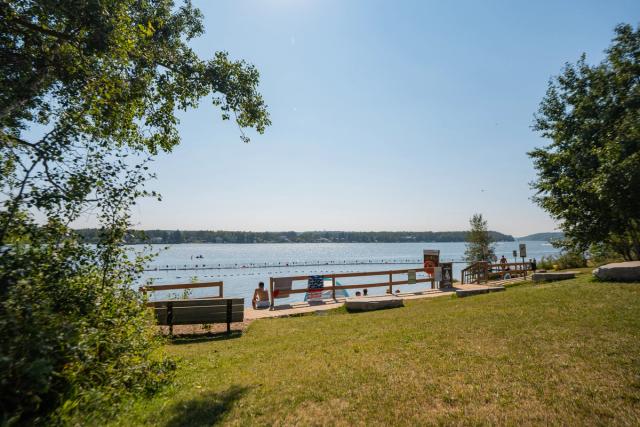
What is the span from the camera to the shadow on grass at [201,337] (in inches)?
372

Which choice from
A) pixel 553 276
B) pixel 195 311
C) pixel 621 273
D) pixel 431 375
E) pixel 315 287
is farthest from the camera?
pixel 315 287

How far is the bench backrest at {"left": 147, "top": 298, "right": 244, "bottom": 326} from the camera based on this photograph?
31.7 feet

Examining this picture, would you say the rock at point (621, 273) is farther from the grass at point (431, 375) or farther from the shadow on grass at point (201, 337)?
the shadow on grass at point (201, 337)

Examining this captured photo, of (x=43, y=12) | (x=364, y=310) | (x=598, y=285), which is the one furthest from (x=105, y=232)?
(x=598, y=285)

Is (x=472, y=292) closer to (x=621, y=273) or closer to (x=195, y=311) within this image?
(x=621, y=273)

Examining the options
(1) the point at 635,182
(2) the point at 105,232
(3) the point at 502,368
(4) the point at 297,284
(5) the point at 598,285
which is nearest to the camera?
(3) the point at 502,368

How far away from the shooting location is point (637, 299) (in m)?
8.51

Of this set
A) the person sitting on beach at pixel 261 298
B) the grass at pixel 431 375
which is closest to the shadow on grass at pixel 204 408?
the grass at pixel 431 375

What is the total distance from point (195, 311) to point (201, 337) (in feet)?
2.72

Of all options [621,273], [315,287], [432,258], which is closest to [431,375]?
[621,273]

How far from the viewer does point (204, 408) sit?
Result: 13.9ft

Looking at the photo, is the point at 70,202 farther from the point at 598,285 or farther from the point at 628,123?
the point at 628,123

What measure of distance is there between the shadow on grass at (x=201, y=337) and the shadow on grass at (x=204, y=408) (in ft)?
16.7

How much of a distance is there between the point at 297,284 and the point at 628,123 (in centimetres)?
3695
